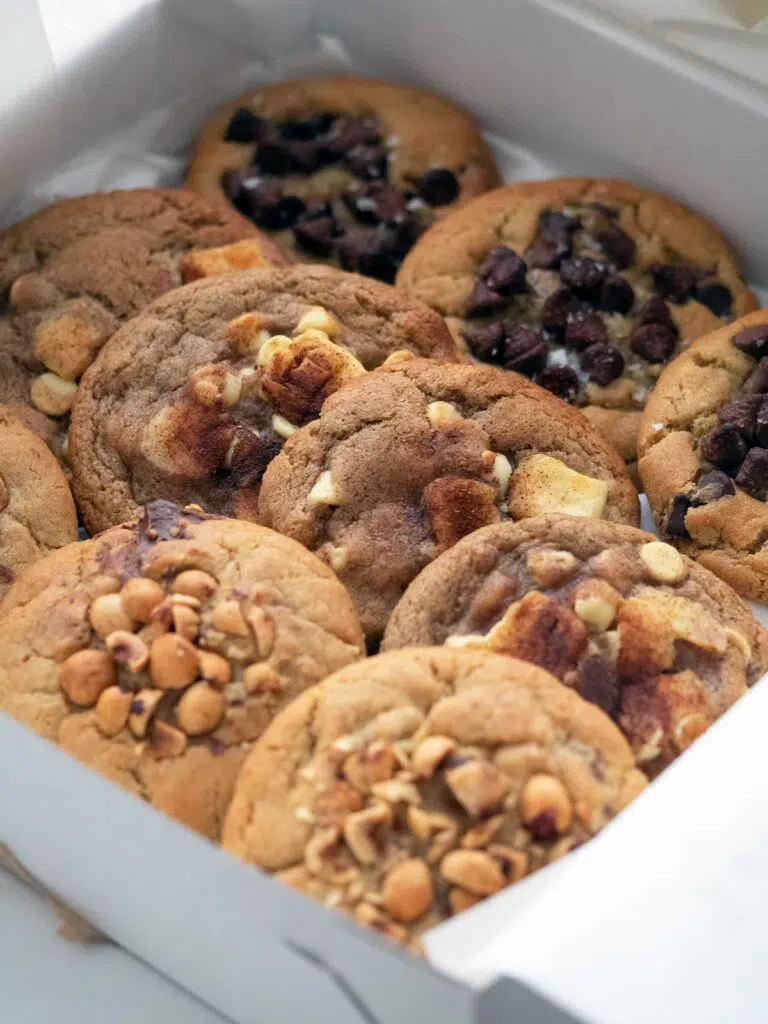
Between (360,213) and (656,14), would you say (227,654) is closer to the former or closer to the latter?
(360,213)

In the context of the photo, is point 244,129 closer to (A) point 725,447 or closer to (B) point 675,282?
(B) point 675,282

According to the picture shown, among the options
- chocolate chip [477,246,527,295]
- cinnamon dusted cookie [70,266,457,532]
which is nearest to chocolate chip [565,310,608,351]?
chocolate chip [477,246,527,295]

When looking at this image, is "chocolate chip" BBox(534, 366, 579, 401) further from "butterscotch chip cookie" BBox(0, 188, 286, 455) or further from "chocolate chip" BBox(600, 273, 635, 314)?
"butterscotch chip cookie" BBox(0, 188, 286, 455)

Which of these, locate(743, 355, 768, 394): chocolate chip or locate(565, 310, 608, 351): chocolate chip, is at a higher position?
locate(565, 310, 608, 351): chocolate chip

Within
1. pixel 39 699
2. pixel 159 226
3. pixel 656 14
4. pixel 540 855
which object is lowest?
pixel 540 855

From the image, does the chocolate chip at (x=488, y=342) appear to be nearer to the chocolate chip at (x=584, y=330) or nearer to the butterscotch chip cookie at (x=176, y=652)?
the chocolate chip at (x=584, y=330)

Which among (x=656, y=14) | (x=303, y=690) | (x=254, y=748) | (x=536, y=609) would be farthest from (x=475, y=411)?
(x=656, y=14)
